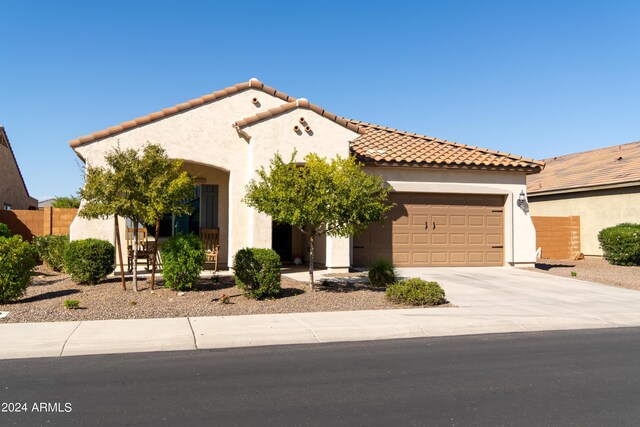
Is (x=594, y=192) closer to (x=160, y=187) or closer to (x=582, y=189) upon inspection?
(x=582, y=189)

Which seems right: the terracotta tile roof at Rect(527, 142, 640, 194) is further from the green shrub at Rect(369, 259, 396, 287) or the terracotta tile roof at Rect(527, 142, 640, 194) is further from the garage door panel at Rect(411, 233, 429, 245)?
the green shrub at Rect(369, 259, 396, 287)

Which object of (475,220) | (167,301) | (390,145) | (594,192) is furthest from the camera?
(594,192)

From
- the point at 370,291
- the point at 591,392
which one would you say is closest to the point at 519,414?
the point at 591,392

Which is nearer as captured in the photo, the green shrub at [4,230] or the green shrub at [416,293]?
the green shrub at [416,293]

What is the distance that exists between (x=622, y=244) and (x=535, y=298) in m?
9.87

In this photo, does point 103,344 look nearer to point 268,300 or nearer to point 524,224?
point 268,300

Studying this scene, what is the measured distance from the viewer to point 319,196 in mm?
11492

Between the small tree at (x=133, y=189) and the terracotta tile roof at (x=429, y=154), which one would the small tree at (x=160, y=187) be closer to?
the small tree at (x=133, y=189)

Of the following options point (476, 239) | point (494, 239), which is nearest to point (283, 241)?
point (476, 239)

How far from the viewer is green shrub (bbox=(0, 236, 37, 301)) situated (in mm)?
10547

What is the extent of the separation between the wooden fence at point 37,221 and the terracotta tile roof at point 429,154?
10757 millimetres

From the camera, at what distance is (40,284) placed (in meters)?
13.3

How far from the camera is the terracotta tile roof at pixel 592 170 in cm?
2344

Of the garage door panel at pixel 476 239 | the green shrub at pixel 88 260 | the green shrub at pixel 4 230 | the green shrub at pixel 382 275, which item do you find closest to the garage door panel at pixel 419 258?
the garage door panel at pixel 476 239
